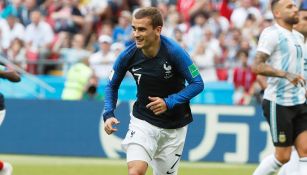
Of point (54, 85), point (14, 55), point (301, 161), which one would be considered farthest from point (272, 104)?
point (14, 55)

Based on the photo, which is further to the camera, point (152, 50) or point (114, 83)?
point (114, 83)

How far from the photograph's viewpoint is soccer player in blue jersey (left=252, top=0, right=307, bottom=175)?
38.2 feet

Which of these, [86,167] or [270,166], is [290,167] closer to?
[270,166]

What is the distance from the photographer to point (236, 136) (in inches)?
706

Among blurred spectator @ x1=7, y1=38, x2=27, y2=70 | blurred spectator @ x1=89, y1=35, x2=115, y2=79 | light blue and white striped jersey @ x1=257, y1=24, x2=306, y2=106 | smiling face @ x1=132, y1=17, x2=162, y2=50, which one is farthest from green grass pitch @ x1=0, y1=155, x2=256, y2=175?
smiling face @ x1=132, y1=17, x2=162, y2=50

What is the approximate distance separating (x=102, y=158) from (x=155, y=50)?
8.56 meters

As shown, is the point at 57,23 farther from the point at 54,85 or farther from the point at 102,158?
the point at 102,158

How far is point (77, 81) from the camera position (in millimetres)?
20062

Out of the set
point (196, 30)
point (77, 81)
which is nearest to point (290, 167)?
point (77, 81)

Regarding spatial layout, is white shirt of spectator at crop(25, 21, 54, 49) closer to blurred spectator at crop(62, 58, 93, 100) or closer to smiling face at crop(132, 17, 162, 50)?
blurred spectator at crop(62, 58, 93, 100)

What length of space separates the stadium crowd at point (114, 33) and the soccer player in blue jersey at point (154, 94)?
9.28 meters

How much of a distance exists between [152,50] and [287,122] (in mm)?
2470

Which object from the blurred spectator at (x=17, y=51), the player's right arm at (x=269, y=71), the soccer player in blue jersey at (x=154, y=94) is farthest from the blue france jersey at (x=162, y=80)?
the blurred spectator at (x=17, y=51)

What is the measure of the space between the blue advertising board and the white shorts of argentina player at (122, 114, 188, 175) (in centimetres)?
766
